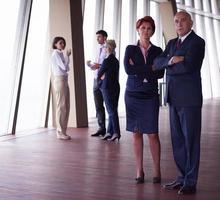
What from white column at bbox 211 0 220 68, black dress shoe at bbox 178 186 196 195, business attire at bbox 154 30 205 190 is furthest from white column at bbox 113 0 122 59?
white column at bbox 211 0 220 68

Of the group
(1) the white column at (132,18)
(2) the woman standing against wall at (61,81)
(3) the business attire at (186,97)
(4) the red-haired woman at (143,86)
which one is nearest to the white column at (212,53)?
(1) the white column at (132,18)

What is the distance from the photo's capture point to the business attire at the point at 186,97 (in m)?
3.36

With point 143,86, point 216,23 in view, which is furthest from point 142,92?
point 216,23

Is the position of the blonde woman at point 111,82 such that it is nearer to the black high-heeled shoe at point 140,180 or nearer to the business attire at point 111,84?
the business attire at point 111,84

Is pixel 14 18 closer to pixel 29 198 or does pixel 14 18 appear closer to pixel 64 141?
pixel 64 141

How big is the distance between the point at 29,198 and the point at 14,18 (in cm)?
430

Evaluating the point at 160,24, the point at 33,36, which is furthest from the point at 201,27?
the point at 33,36

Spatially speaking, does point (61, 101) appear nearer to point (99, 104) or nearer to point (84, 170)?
point (99, 104)

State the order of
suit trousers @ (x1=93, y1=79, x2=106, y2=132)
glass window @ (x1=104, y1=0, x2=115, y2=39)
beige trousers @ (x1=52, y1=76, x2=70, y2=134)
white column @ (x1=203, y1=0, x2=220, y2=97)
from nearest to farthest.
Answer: beige trousers @ (x1=52, y1=76, x2=70, y2=134)
suit trousers @ (x1=93, y1=79, x2=106, y2=132)
glass window @ (x1=104, y1=0, x2=115, y2=39)
white column @ (x1=203, y1=0, x2=220, y2=97)

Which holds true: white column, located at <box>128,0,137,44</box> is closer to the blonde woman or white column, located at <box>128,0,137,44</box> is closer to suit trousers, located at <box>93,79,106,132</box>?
suit trousers, located at <box>93,79,106,132</box>

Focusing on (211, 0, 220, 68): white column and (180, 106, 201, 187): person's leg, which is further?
(211, 0, 220, 68): white column

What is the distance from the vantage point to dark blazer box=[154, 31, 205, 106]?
11.0 ft

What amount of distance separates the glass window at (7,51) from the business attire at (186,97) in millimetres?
3907

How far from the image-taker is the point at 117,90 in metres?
6.23
